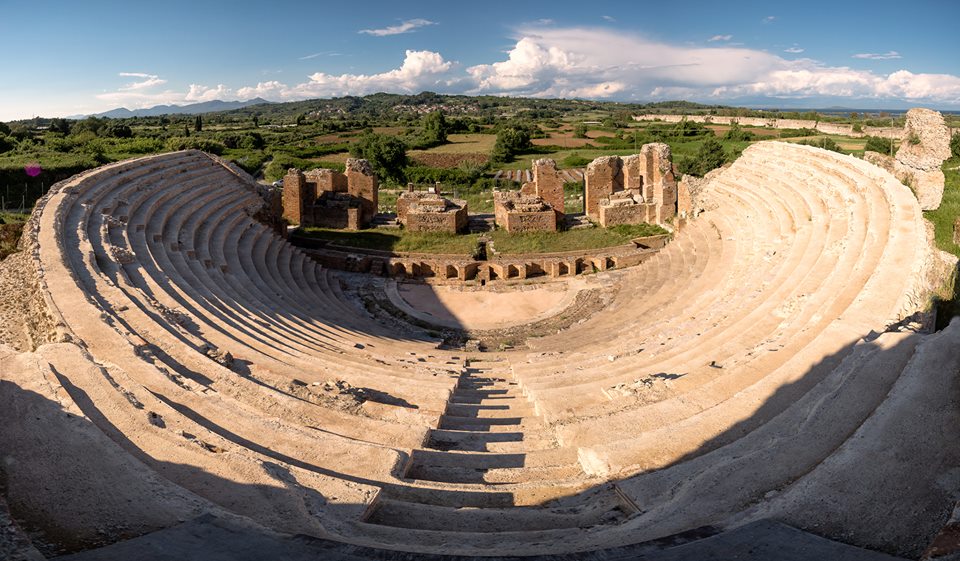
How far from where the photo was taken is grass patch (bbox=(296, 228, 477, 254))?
2173 cm

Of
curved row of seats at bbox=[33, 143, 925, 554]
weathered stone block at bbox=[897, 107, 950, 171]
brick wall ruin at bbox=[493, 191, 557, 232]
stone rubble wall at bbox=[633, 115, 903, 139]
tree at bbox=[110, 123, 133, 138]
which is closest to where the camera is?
curved row of seats at bbox=[33, 143, 925, 554]

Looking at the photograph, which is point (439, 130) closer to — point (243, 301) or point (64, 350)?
point (243, 301)

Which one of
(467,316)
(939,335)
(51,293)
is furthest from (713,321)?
(51,293)

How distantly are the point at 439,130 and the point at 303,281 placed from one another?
177 feet

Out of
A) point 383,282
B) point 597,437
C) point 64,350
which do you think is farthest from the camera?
point 383,282

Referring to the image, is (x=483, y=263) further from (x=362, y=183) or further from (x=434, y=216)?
(x=362, y=183)

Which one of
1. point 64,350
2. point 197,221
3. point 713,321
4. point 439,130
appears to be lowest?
point 713,321

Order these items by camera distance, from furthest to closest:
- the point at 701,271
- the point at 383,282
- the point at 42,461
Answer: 1. the point at 383,282
2. the point at 701,271
3. the point at 42,461

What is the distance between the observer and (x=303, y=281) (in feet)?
56.6

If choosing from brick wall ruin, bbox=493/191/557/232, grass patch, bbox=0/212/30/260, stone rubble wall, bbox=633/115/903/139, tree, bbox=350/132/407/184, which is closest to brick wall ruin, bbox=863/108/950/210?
brick wall ruin, bbox=493/191/557/232

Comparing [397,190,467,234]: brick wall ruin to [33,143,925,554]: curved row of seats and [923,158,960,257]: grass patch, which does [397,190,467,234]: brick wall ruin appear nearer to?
[33,143,925,554]: curved row of seats

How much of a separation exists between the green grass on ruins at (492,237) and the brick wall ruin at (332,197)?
0.80 m

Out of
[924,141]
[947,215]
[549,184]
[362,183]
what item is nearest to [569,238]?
[549,184]

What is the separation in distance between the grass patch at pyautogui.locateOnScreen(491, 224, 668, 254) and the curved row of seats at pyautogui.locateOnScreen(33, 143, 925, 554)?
641 cm
